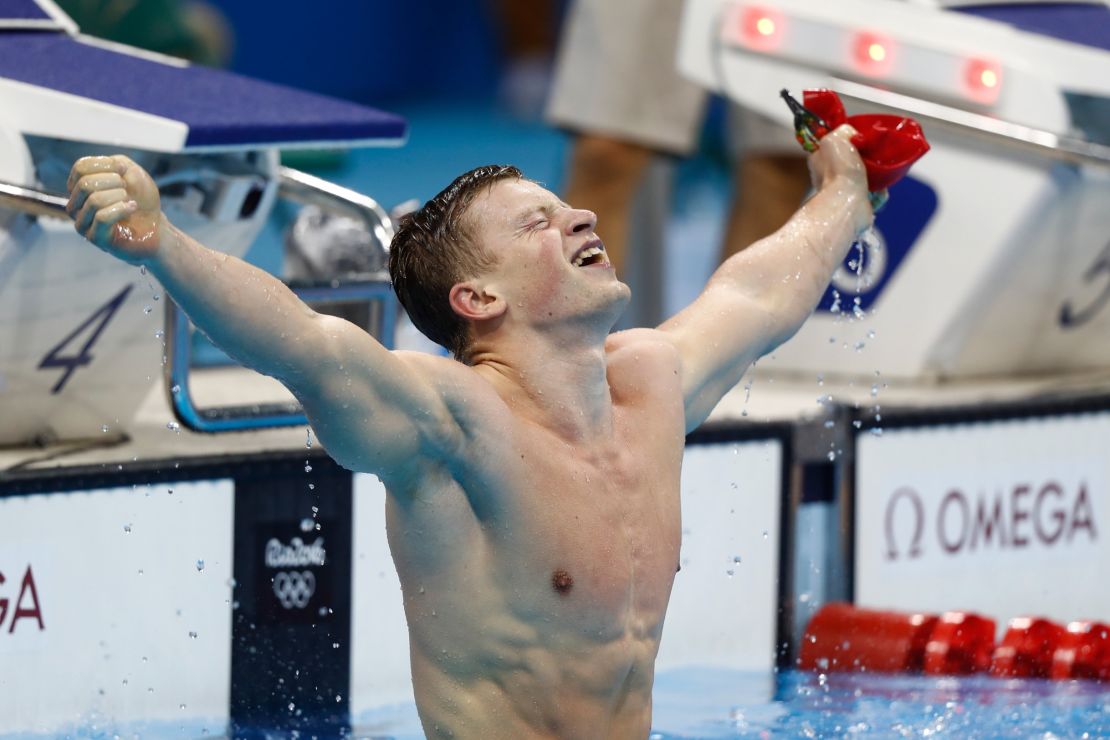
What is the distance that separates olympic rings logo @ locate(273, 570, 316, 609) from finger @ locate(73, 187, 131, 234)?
152cm

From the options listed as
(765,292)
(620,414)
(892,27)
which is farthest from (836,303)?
(620,414)

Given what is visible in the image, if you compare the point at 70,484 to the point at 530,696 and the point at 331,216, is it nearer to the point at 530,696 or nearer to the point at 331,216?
the point at 530,696

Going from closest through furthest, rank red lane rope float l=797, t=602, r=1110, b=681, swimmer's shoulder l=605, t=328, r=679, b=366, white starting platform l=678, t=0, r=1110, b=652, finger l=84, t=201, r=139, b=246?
1. finger l=84, t=201, r=139, b=246
2. swimmer's shoulder l=605, t=328, r=679, b=366
3. red lane rope float l=797, t=602, r=1110, b=681
4. white starting platform l=678, t=0, r=1110, b=652

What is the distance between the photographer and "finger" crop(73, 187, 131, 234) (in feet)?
6.56

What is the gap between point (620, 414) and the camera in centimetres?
254

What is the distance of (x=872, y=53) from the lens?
165 inches

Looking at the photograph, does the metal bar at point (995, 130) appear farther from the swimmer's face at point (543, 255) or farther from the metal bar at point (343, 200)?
the swimmer's face at point (543, 255)

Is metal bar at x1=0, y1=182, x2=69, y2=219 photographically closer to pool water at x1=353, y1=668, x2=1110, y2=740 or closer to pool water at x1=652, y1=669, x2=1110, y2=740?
pool water at x1=353, y1=668, x2=1110, y2=740

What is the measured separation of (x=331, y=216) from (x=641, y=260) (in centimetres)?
102

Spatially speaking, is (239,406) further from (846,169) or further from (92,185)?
(92,185)

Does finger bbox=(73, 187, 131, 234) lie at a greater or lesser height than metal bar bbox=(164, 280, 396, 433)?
greater

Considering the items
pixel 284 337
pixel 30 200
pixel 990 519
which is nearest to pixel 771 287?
pixel 284 337

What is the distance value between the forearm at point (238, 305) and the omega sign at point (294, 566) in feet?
4.39

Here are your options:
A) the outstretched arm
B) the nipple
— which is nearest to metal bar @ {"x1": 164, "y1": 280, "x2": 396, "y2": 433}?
the outstretched arm
